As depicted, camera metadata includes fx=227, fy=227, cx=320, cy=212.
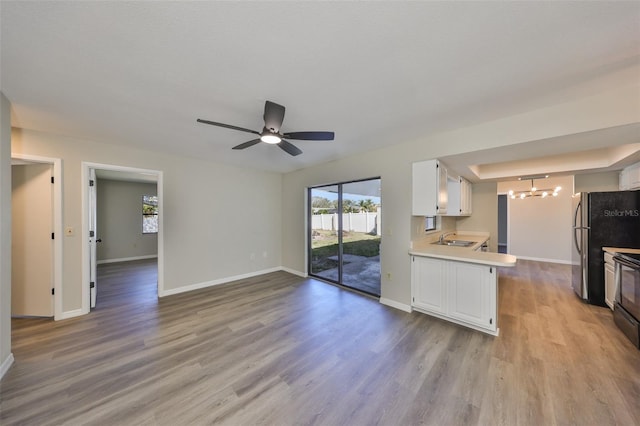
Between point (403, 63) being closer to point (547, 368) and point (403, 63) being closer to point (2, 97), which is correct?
point (547, 368)

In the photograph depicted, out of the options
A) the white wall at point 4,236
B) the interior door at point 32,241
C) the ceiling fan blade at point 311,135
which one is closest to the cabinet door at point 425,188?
the ceiling fan blade at point 311,135

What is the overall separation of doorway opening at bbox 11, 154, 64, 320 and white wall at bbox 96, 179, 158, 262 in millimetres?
4130

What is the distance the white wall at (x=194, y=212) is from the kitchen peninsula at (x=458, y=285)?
3363mm

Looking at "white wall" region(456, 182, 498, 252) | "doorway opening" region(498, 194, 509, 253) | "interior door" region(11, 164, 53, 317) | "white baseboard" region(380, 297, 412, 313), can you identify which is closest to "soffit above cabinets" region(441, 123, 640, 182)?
"white wall" region(456, 182, 498, 252)

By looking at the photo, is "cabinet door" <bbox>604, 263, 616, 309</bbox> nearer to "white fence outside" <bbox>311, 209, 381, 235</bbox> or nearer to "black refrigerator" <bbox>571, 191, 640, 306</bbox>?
"black refrigerator" <bbox>571, 191, 640, 306</bbox>

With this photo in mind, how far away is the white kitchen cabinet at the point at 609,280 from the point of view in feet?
10.2

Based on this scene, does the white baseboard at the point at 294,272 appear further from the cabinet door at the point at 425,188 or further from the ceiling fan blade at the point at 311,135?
the ceiling fan blade at the point at 311,135

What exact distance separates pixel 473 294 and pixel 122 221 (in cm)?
890

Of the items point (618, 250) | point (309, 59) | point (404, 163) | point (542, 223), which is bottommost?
point (618, 250)

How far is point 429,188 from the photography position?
10.4 feet

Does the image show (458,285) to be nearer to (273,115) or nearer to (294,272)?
(273,115)

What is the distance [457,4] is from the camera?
117cm

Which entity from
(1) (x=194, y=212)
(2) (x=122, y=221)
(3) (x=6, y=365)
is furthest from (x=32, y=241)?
(2) (x=122, y=221)

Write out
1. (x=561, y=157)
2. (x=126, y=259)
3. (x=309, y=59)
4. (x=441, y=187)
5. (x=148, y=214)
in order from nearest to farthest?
(x=309, y=59) → (x=441, y=187) → (x=561, y=157) → (x=126, y=259) → (x=148, y=214)
